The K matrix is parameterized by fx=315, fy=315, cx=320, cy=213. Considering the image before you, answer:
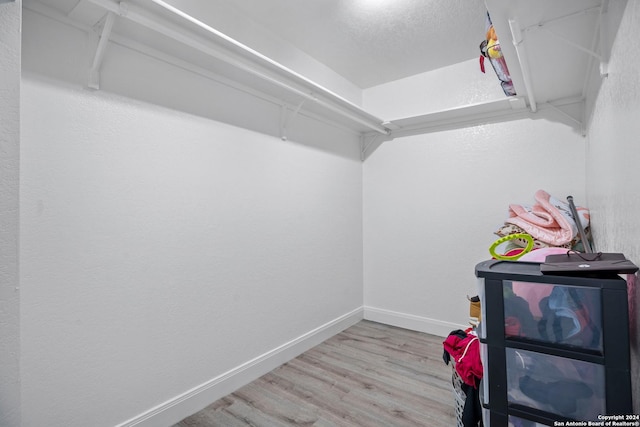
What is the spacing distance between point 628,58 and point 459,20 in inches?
58.7

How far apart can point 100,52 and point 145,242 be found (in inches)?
37.3

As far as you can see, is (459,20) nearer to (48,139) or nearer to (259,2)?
(259,2)

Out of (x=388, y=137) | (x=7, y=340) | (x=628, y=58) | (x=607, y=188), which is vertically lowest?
(x=7, y=340)

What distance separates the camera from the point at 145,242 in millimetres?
1715

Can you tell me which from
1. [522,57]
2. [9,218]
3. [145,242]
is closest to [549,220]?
[522,57]

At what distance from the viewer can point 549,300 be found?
40.6 inches

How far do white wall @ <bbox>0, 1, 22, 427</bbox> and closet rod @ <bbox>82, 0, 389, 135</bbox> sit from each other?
51 centimetres

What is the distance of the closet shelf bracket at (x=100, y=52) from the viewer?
4.60 feet

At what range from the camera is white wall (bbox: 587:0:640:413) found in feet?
3.15

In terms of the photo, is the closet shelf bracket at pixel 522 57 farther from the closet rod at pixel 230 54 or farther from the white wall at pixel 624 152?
the closet rod at pixel 230 54

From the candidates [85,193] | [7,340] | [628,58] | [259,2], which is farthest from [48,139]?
[628,58]

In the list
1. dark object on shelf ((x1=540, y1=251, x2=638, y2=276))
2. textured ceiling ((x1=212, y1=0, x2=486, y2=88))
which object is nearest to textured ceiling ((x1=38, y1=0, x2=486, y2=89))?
textured ceiling ((x1=212, y1=0, x2=486, y2=88))

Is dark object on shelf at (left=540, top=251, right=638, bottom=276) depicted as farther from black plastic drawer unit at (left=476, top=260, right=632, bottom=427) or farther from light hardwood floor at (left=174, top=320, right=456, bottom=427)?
light hardwood floor at (left=174, top=320, right=456, bottom=427)

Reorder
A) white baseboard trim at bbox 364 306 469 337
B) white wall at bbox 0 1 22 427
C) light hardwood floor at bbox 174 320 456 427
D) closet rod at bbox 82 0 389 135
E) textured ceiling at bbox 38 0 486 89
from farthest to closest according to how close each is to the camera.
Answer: white baseboard trim at bbox 364 306 469 337, textured ceiling at bbox 38 0 486 89, light hardwood floor at bbox 174 320 456 427, closet rod at bbox 82 0 389 135, white wall at bbox 0 1 22 427
